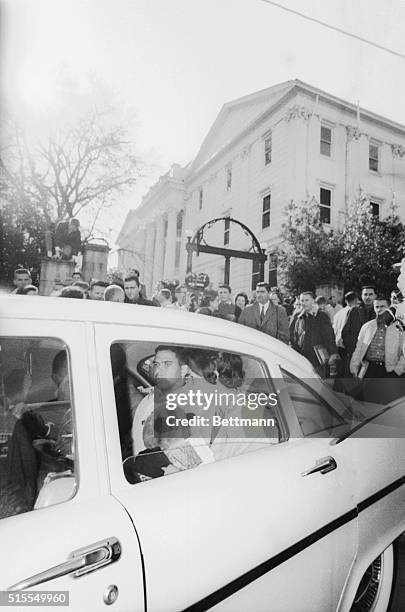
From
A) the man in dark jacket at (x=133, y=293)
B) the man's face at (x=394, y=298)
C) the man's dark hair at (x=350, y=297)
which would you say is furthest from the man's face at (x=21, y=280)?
the man's face at (x=394, y=298)

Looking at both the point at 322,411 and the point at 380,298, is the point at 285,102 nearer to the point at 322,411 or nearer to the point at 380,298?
the point at 380,298

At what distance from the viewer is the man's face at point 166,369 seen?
1.04m

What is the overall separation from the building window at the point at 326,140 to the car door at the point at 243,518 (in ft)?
4.59

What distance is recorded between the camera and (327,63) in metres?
1.89

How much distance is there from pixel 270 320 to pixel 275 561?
39.8 inches

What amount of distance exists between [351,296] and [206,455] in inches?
59.3

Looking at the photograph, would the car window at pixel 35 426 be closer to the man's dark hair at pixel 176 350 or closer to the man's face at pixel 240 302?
the man's dark hair at pixel 176 350

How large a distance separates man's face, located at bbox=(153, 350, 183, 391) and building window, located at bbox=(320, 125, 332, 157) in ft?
5.29

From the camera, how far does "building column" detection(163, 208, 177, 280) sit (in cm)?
177

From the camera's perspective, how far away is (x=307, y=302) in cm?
216

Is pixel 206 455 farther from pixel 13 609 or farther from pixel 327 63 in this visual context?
pixel 327 63

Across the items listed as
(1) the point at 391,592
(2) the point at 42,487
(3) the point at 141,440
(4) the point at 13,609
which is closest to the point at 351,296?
(1) the point at 391,592

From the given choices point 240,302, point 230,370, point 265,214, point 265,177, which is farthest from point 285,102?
point 230,370

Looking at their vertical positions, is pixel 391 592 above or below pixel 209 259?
below
